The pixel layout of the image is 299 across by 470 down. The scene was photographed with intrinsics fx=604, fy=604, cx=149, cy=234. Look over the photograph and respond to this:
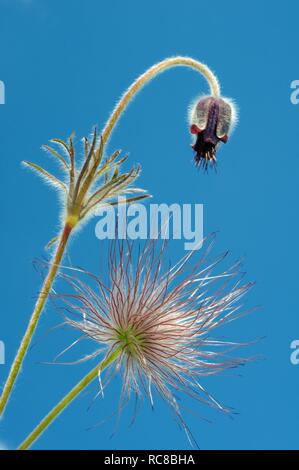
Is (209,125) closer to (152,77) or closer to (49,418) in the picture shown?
(152,77)

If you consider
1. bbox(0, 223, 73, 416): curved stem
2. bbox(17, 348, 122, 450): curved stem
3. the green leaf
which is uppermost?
the green leaf

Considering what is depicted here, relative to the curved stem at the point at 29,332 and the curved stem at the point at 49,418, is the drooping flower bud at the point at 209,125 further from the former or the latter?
the curved stem at the point at 49,418

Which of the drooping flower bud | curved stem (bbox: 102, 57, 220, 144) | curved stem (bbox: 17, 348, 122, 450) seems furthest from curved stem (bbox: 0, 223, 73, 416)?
the drooping flower bud

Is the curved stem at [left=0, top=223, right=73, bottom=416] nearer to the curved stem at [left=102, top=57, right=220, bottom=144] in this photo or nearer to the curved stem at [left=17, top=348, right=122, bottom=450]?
the curved stem at [left=17, top=348, right=122, bottom=450]

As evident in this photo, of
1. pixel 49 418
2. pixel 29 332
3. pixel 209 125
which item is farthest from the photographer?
pixel 209 125

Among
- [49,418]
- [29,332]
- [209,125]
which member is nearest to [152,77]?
[209,125]
